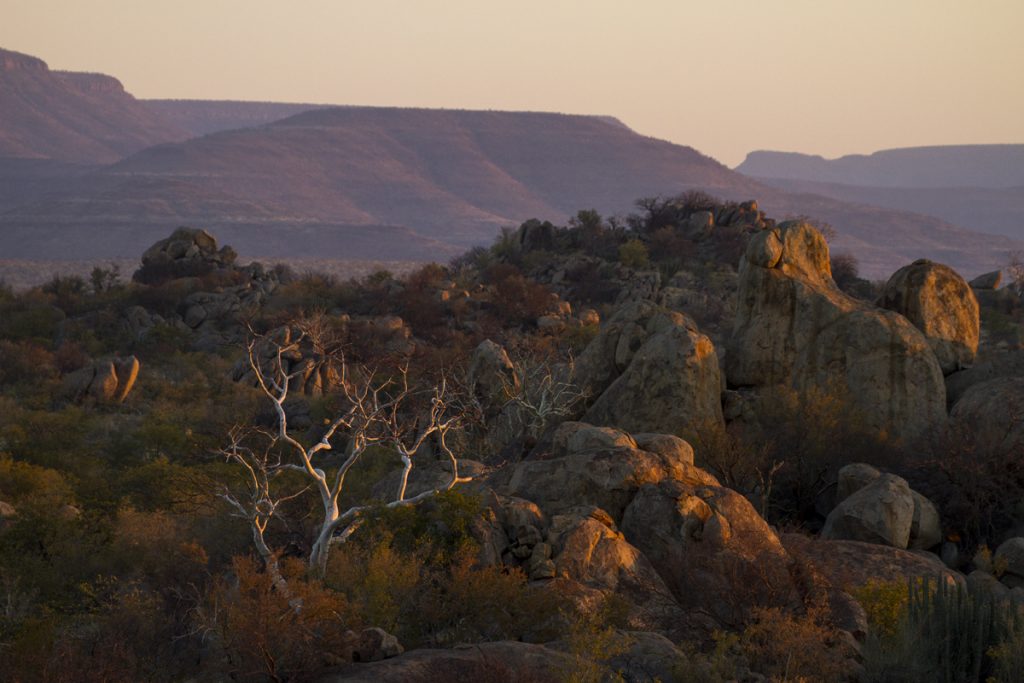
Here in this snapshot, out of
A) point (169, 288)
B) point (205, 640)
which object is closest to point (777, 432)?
point (205, 640)

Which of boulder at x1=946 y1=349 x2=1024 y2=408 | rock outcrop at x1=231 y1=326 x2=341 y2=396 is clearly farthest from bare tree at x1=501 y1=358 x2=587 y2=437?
rock outcrop at x1=231 y1=326 x2=341 y2=396

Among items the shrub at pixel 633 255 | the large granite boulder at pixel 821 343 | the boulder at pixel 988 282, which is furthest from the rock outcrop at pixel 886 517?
the shrub at pixel 633 255

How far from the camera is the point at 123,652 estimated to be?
10500 mm

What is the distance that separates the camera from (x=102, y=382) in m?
33.4

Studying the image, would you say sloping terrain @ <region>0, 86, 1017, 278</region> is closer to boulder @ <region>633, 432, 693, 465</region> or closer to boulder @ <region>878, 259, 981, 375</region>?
boulder @ <region>878, 259, 981, 375</region>

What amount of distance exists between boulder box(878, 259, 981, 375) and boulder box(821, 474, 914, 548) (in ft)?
21.5

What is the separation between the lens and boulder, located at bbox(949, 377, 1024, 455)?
17562 mm

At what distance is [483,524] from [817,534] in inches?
246

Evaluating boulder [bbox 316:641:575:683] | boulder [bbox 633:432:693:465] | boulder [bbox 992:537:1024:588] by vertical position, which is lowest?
boulder [bbox 992:537:1024:588]

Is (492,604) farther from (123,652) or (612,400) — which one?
(612,400)

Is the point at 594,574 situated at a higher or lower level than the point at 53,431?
higher

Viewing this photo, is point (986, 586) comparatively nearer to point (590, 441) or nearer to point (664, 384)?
point (590, 441)

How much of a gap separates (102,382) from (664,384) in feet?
65.6

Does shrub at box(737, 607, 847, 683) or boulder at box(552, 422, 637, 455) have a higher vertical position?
boulder at box(552, 422, 637, 455)
